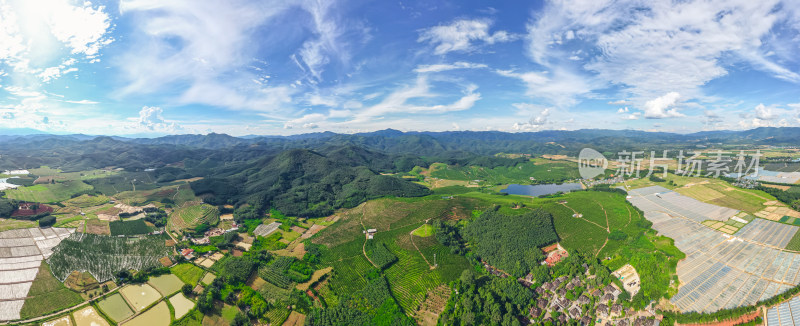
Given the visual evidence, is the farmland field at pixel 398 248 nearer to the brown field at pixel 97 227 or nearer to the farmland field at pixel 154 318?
the farmland field at pixel 154 318

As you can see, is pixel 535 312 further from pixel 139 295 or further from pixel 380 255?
pixel 139 295

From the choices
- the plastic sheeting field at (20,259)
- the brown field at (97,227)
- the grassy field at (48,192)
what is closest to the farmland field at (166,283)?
the plastic sheeting field at (20,259)

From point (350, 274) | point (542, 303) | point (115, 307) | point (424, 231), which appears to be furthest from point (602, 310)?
point (115, 307)

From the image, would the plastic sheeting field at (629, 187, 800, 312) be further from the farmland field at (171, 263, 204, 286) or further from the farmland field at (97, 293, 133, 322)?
the farmland field at (97, 293, 133, 322)

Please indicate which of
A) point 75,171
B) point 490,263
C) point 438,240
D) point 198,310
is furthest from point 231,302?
point 75,171

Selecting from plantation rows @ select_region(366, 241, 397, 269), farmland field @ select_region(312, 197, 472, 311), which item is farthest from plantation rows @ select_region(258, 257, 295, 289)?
plantation rows @ select_region(366, 241, 397, 269)

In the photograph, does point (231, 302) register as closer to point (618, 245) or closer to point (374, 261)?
point (374, 261)
